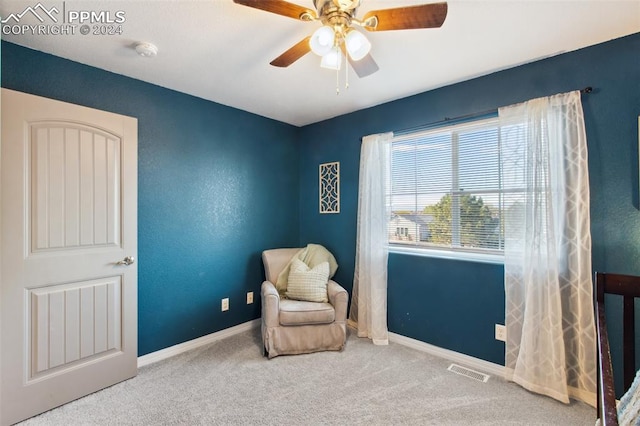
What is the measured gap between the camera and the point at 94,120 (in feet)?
6.77

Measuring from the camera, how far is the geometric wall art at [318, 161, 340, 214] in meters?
3.39

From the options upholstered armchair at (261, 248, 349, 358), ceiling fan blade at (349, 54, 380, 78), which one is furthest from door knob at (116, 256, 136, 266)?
ceiling fan blade at (349, 54, 380, 78)

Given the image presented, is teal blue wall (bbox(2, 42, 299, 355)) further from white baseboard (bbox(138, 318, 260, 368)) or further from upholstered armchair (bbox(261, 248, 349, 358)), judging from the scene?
upholstered armchair (bbox(261, 248, 349, 358))

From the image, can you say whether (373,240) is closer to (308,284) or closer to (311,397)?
(308,284)

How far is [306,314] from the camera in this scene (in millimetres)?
2541

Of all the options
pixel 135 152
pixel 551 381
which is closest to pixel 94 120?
pixel 135 152

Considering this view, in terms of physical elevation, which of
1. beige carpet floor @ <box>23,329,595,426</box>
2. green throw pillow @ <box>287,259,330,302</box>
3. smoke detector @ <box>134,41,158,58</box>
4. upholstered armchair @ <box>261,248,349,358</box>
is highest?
smoke detector @ <box>134,41,158,58</box>

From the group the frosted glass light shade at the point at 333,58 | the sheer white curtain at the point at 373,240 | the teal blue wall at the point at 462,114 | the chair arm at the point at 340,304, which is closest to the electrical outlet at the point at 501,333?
the teal blue wall at the point at 462,114

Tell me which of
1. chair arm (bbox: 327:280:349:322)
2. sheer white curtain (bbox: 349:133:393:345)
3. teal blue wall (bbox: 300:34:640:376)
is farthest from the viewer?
sheer white curtain (bbox: 349:133:393:345)

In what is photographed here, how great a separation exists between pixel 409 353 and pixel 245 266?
1.83m

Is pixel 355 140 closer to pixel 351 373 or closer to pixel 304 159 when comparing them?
pixel 304 159

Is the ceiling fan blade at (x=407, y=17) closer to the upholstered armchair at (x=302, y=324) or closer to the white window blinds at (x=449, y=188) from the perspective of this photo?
the white window blinds at (x=449, y=188)

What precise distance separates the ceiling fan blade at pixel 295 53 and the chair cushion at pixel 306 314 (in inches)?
74.2

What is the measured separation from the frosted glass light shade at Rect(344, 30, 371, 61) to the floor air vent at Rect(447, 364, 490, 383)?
2368 millimetres
